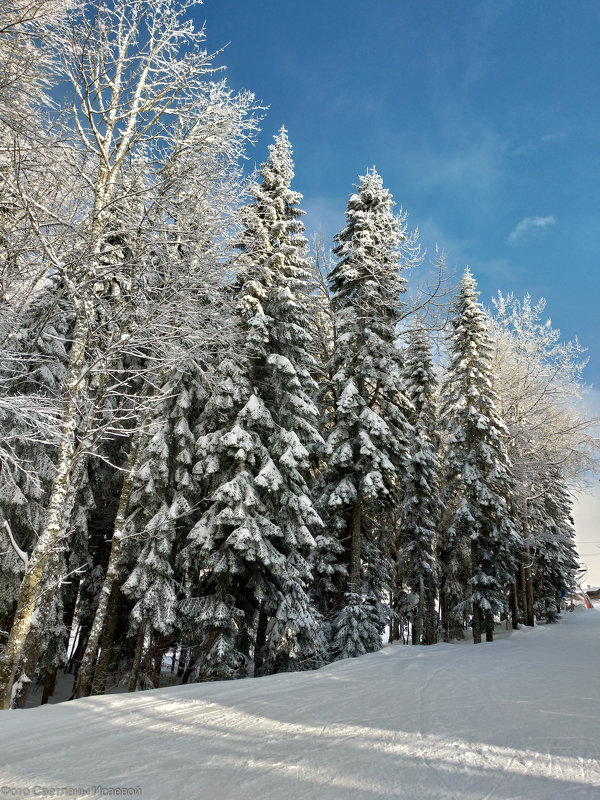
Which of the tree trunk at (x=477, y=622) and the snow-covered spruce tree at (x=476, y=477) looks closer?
the tree trunk at (x=477, y=622)

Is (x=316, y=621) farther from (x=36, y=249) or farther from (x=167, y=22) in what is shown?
(x=167, y=22)

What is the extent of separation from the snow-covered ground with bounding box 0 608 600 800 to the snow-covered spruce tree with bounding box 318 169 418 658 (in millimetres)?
7625

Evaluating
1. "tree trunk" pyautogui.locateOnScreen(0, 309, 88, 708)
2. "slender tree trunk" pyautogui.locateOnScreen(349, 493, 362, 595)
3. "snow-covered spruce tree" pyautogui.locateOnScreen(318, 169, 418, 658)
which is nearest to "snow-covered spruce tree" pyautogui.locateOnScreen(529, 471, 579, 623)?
"snow-covered spruce tree" pyautogui.locateOnScreen(318, 169, 418, 658)

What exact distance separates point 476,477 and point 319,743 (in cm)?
1626

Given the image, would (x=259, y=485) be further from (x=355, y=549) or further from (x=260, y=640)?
(x=260, y=640)

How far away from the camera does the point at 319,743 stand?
3748 millimetres

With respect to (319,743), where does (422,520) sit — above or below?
above

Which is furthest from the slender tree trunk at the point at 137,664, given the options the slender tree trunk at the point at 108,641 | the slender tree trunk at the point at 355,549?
the slender tree trunk at the point at 355,549

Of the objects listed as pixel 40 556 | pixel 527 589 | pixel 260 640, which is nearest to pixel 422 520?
pixel 527 589

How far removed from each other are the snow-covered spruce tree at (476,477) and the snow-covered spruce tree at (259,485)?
7.66 meters

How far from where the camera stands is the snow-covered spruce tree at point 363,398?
1386cm

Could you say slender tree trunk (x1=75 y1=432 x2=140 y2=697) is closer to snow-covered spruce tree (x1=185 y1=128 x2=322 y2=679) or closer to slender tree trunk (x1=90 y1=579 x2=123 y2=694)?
slender tree trunk (x1=90 y1=579 x2=123 y2=694)

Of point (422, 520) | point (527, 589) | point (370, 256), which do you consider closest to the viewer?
point (370, 256)

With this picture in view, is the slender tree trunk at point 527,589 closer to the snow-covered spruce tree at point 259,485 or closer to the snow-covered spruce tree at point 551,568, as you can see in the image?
the snow-covered spruce tree at point 551,568
